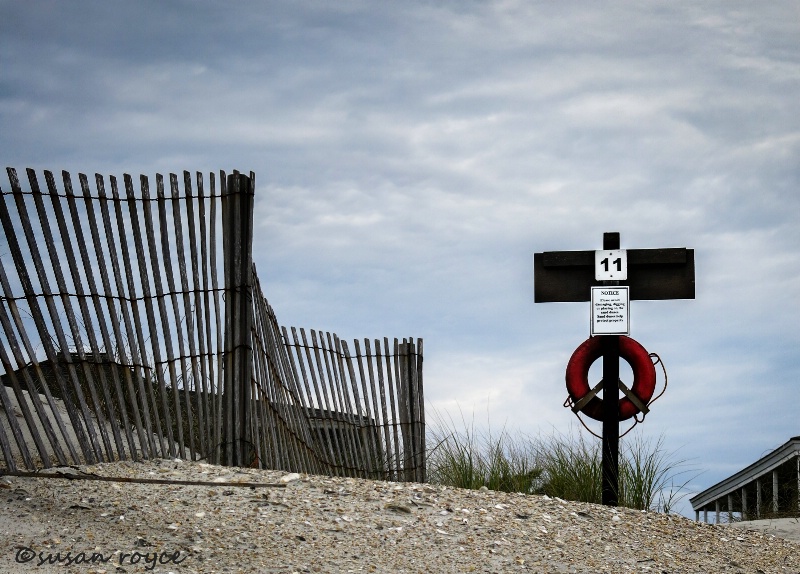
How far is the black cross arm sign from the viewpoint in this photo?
302 inches

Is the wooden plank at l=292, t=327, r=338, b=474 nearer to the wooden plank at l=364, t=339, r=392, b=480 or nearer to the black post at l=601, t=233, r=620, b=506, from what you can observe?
the wooden plank at l=364, t=339, r=392, b=480

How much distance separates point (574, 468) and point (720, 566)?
2.06 metres

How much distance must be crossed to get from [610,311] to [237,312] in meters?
3.26

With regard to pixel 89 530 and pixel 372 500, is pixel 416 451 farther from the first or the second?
pixel 89 530

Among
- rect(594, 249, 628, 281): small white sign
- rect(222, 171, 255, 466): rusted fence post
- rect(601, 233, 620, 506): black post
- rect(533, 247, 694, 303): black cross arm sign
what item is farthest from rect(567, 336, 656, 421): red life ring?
rect(222, 171, 255, 466): rusted fence post

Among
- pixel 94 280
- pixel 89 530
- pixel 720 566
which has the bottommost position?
pixel 720 566

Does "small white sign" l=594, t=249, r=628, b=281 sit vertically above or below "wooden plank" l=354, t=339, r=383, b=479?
above

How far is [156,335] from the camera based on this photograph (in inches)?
226

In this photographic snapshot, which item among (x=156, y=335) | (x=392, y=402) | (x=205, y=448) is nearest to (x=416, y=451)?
(x=392, y=402)

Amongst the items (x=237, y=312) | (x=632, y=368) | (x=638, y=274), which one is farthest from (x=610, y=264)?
(x=237, y=312)

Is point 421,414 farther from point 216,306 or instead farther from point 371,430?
point 216,306

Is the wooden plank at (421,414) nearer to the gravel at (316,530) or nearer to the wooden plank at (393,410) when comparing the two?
the wooden plank at (393,410)

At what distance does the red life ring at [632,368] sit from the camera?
300 inches

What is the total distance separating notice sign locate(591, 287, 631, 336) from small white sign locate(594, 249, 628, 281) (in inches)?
4.5
